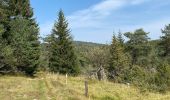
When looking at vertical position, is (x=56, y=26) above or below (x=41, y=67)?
above

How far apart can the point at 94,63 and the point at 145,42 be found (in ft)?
98.4

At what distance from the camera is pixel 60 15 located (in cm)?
5203

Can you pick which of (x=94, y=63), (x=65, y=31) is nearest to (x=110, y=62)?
(x=94, y=63)

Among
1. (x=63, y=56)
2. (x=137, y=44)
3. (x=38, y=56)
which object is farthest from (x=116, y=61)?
(x=137, y=44)

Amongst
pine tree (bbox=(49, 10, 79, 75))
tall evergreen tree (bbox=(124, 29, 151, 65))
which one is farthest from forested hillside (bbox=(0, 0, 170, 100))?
tall evergreen tree (bbox=(124, 29, 151, 65))

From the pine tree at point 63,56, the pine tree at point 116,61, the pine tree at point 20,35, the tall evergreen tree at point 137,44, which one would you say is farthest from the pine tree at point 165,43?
the pine tree at point 20,35

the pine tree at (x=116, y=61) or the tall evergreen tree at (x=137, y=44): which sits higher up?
the tall evergreen tree at (x=137, y=44)

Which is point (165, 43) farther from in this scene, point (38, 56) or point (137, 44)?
point (38, 56)

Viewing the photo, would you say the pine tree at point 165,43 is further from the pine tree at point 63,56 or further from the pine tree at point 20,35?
the pine tree at point 20,35

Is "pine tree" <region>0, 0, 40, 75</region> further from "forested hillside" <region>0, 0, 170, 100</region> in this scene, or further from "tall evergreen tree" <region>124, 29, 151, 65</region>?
"tall evergreen tree" <region>124, 29, 151, 65</region>

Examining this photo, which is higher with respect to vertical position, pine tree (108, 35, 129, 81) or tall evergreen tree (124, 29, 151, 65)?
tall evergreen tree (124, 29, 151, 65)

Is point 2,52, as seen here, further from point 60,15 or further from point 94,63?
point 94,63

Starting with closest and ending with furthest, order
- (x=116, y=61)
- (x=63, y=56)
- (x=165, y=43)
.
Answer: (x=63, y=56) → (x=116, y=61) → (x=165, y=43)

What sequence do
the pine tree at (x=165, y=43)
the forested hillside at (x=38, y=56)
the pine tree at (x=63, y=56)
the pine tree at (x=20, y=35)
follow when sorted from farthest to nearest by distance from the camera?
1. the pine tree at (x=165, y=43)
2. the pine tree at (x=63, y=56)
3. the pine tree at (x=20, y=35)
4. the forested hillside at (x=38, y=56)
